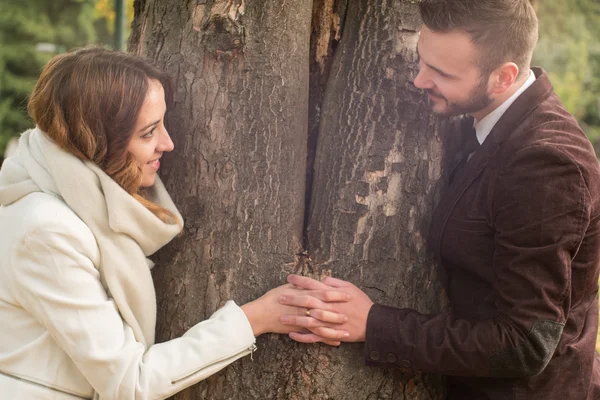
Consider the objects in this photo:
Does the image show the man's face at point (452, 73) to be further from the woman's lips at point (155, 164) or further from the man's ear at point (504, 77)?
the woman's lips at point (155, 164)

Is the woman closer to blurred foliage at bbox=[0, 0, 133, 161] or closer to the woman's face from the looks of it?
the woman's face

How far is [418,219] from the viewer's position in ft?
9.14

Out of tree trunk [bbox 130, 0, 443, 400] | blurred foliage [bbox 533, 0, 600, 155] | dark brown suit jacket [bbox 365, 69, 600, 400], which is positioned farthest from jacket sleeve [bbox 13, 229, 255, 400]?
blurred foliage [bbox 533, 0, 600, 155]

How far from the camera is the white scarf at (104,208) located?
246cm

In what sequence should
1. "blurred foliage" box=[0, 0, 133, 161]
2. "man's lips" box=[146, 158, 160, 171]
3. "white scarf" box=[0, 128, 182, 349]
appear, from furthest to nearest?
"blurred foliage" box=[0, 0, 133, 161]
"man's lips" box=[146, 158, 160, 171]
"white scarf" box=[0, 128, 182, 349]

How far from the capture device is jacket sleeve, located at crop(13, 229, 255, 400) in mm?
2350

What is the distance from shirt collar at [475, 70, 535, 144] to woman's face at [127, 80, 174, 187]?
3.87 ft

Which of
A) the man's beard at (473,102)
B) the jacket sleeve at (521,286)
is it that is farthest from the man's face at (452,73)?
the jacket sleeve at (521,286)

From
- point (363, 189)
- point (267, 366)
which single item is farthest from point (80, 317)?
point (363, 189)

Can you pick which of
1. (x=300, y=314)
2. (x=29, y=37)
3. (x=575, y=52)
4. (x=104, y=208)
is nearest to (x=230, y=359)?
(x=300, y=314)

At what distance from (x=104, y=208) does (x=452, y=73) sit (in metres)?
1.35

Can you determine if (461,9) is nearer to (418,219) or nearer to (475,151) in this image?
(475,151)

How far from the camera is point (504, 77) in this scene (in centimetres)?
262

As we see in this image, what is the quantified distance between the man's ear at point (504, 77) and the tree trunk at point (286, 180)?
0.94 ft
